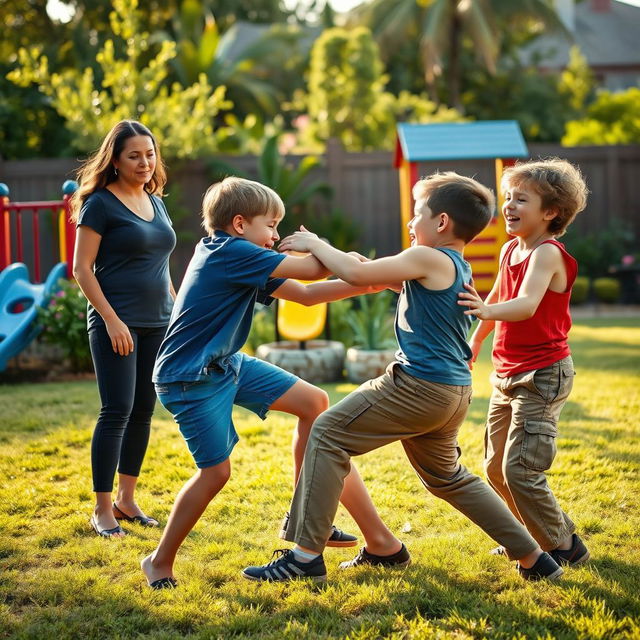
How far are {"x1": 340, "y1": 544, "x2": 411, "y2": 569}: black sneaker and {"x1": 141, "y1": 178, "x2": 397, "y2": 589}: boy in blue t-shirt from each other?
632 millimetres

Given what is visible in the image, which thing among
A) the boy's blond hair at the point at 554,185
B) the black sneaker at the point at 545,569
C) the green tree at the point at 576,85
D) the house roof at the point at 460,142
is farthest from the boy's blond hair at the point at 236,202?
the green tree at the point at 576,85

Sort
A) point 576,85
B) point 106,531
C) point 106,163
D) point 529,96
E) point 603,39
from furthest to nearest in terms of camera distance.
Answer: point 603,39 < point 576,85 < point 529,96 < point 106,163 < point 106,531

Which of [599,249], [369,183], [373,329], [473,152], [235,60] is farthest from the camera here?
[235,60]

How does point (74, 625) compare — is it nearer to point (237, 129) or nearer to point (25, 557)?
point (25, 557)

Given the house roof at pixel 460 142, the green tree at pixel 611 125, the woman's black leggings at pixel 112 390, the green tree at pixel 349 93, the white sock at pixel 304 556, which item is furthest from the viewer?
the green tree at pixel 611 125

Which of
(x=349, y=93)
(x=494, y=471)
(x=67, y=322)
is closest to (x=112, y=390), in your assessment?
(x=494, y=471)

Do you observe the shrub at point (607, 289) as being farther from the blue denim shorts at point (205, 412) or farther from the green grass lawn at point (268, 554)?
the blue denim shorts at point (205, 412)

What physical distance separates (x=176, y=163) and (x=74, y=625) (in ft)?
38.1

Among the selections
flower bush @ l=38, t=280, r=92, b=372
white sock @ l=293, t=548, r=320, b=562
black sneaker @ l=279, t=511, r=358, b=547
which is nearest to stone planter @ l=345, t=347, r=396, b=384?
flower bush @ l=38, t=280, r=92, b=372

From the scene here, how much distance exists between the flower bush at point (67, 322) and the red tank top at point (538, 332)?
5.22 metres

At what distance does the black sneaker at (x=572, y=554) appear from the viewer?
3.24 meters

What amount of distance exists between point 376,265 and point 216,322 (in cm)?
61

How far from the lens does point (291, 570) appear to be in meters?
3.04

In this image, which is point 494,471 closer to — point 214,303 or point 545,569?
point 545,569
